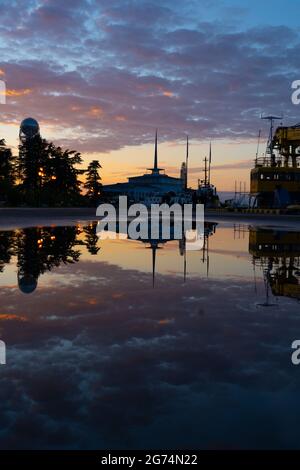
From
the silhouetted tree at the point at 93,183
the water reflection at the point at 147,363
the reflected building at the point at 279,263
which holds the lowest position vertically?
the water reflection at the point at 147,363

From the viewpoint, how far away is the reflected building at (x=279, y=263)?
32.0 feet

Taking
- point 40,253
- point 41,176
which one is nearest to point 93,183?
point 41,176

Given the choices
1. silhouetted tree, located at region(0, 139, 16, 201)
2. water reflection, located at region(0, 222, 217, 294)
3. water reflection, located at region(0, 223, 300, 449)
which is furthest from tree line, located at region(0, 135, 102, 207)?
water reflection, located at region(0, 223, 300, 449)

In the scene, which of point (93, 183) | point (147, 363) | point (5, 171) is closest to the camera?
point (147, 363)

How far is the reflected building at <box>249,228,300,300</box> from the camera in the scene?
9760mm

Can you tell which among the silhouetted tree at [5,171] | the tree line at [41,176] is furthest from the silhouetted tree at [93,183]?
the silhouetted tree at [5,171]

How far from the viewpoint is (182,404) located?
4.21m

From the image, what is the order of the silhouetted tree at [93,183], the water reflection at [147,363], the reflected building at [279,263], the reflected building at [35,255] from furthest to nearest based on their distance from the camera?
the silhouetted tree at [93,183] < the reflected building at [35,255] < the reflected building at [279,263] < the water reflection at [147,363]

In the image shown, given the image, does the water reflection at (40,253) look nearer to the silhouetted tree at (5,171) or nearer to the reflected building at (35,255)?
the reflected building at (35,255)

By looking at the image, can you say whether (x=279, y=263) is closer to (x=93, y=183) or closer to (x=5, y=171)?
(x=5, y=171)

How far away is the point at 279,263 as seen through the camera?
13461 millimetres
